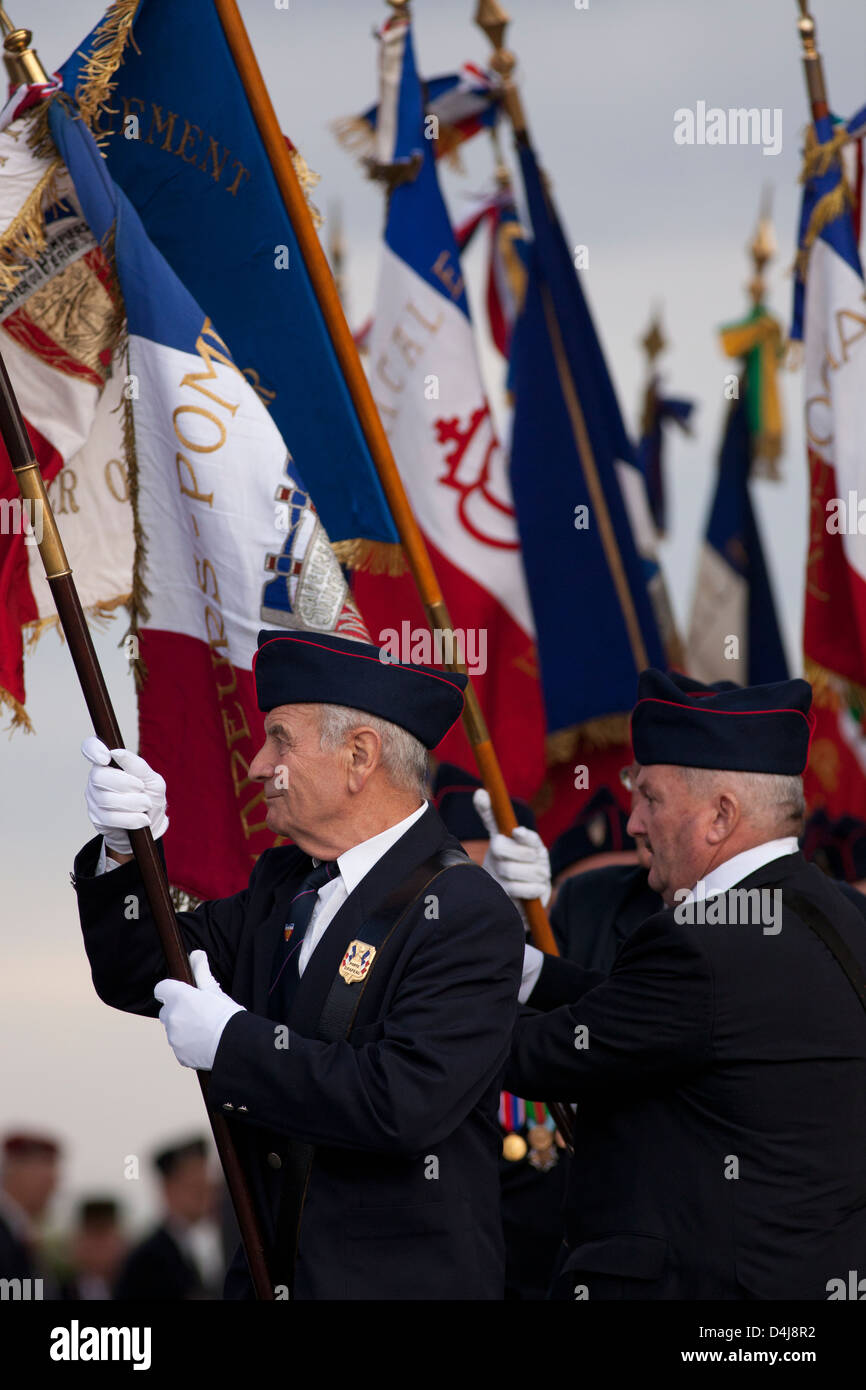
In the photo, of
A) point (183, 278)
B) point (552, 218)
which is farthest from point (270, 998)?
point (552, 218)

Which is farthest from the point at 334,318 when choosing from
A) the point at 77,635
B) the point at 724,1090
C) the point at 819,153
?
the point at 819,153

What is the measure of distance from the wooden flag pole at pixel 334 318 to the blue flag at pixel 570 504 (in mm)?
2767

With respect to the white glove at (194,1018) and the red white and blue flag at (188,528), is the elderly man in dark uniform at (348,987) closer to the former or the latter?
the white glove at (194,1018)

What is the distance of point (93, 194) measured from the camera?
406cm

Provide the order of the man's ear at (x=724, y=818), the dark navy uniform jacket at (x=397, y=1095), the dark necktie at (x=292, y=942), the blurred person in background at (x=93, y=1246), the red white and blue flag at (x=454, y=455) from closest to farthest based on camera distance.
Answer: the dark navy uniform jacket at (x=397, y=1095) → the dark necktie at (x=292, y=942) → the man's ear at (x=724, y=818) → the blurred person in background at (x=93, y=1246) → the red white and blue flag at (x=454, y=455)

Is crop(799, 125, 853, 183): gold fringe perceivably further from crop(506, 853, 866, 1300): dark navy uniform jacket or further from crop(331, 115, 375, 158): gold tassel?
crop(506, 853, 866, 1300): dark navy uniform jacket

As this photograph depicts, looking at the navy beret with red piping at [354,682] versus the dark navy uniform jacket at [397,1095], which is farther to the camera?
the navy beret with red piping at [354,682]

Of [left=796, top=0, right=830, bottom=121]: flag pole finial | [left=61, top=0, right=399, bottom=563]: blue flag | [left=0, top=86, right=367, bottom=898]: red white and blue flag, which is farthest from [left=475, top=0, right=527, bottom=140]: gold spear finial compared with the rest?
[left=0, top=86, right=367, bottom=898]: red white and blue flag

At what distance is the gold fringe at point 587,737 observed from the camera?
710 cm

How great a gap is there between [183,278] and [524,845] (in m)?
1.87

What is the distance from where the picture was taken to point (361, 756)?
3.38m

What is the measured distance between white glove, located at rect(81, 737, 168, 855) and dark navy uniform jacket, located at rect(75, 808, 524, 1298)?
1.31ft

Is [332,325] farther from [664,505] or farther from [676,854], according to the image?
[664,505]

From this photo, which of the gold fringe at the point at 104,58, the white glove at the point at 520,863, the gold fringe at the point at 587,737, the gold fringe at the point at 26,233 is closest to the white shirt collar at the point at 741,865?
the white glove at the point at 520,863
